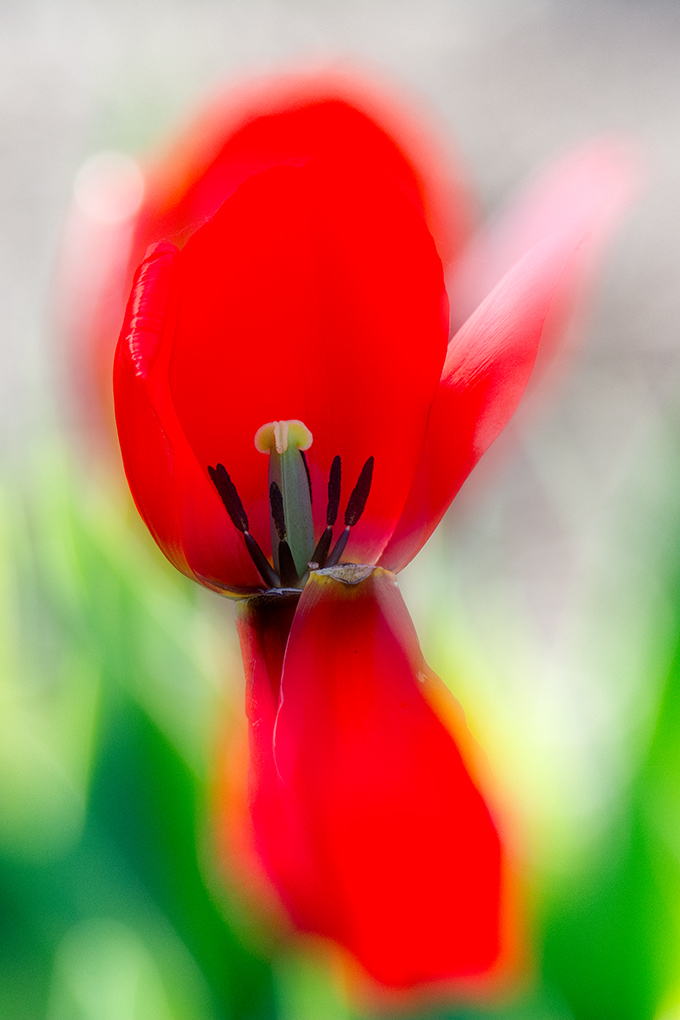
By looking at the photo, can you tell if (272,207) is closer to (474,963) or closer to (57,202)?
(474,963)

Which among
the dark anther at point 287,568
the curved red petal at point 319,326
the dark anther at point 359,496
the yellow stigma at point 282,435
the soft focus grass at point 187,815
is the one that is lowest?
the soft focus grass at point 187,815

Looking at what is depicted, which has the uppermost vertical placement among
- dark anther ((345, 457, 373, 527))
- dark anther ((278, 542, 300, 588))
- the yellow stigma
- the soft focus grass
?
the yellow stigma

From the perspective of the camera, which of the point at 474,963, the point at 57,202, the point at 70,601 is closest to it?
the point at 474,963

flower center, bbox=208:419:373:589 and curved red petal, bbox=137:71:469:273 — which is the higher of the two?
curved red petal, bbox=137:71:469:273

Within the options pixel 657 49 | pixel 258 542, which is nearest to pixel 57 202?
pixel 657 49

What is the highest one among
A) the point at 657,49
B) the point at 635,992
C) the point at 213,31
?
the point at 213,31

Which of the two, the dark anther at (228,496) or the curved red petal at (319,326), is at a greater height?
the curved red petal at (319,326)
